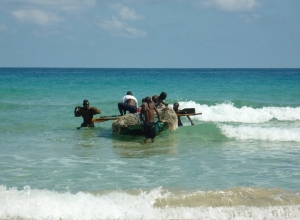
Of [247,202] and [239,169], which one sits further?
[239,169]

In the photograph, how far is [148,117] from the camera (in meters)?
12.9

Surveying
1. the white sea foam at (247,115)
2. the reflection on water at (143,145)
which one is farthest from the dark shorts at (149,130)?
the white sea foam at (247,115)

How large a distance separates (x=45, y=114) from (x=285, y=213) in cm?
1495

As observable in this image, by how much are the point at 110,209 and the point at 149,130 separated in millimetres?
5766

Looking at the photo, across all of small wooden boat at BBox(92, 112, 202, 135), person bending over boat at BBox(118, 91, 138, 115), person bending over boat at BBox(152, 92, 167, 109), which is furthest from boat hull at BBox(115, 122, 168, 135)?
person bending over boat at BBox(118, 91, 138, 115)

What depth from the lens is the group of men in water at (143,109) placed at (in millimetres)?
12930

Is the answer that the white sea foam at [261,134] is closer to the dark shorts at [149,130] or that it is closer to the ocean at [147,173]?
the ocean at [147,173]

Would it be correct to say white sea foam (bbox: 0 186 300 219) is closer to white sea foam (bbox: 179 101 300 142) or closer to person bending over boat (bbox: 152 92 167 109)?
person bending over boat (bbox: 152 92 167 109)

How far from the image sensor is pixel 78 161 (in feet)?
36.0

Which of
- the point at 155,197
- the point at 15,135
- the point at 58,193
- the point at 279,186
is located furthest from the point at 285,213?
the point at 15,135

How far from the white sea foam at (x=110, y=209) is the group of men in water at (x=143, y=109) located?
5151 millimetres

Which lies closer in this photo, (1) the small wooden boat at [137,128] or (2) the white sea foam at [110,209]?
(2) the white sea foam at [110,209]

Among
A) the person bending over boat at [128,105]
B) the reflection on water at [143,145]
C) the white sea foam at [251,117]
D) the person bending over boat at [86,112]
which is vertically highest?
the person bending over boat at [128,105]

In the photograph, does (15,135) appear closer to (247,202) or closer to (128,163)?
(128,163)
